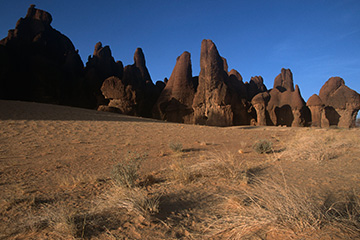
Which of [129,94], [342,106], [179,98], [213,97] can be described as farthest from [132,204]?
[342,106]

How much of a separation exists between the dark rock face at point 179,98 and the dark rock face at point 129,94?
2.38m

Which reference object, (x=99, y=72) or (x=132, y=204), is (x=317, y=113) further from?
(x=99, y=72)

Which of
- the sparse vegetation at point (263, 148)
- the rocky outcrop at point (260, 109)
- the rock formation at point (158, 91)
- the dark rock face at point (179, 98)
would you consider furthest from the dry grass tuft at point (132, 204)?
the rocky outcrop at point (260, 109)

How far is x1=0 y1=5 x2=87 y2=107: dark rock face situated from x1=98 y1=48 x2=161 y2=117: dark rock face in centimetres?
884

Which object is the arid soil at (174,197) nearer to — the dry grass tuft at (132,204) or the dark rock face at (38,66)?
the dry grass tuft at (132,204)

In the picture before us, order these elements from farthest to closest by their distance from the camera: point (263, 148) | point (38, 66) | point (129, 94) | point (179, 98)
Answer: point (38, 66) → point (179, 98) → point (129, 94) → point (263, 148)

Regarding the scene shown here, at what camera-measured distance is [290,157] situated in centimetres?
604

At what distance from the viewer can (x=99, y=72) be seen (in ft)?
117

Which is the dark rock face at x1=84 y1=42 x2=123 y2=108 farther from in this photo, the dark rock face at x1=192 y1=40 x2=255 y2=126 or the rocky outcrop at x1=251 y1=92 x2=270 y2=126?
the rocky outcrop at x1=251 y1=92 x2=270 y2=126

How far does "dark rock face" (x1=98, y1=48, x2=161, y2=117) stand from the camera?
2648 cm

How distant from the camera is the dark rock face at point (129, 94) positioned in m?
26.5

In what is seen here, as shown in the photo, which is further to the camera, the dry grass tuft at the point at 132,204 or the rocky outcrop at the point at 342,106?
the rocky outcrop at the point at 342,106

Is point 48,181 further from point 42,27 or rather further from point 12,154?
point 42,27

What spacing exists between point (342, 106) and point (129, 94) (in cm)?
2756
